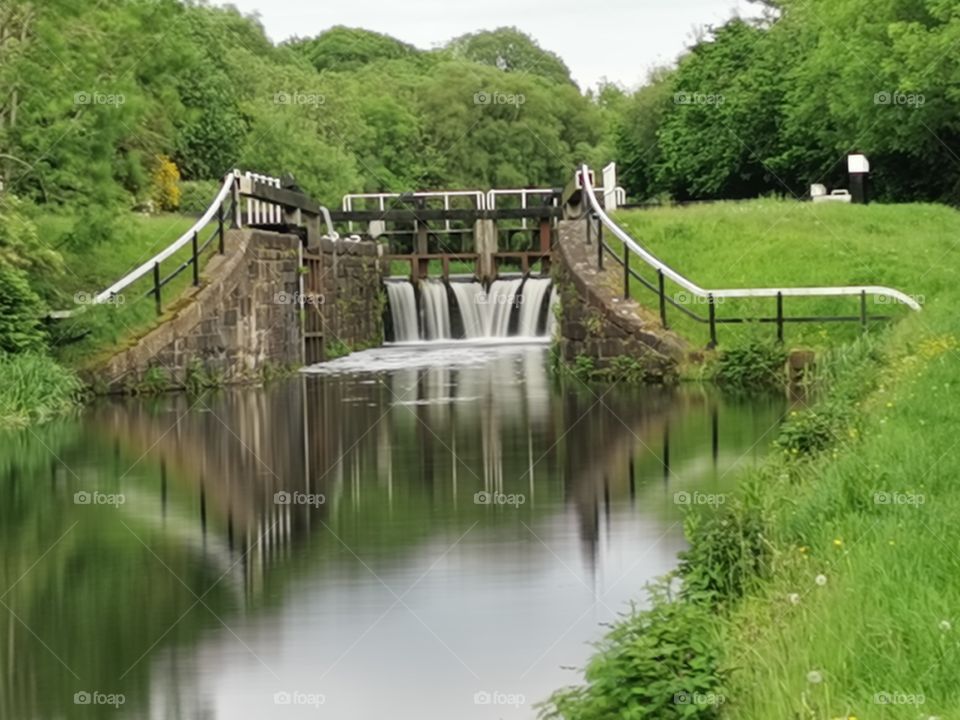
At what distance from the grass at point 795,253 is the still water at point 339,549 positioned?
16.1 feet

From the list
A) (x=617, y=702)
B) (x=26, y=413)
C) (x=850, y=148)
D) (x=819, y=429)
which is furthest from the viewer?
(x=850, y=148)

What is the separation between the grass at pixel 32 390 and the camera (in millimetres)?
21172

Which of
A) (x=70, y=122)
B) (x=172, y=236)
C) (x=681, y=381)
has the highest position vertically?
(x=70, y=122)

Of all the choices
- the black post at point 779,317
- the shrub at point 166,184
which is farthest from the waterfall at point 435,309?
the black post at point 779,317

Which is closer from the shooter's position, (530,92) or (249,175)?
(249,175)

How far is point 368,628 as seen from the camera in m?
8.87

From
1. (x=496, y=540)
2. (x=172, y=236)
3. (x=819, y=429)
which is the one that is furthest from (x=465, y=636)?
(x=172, y=236)

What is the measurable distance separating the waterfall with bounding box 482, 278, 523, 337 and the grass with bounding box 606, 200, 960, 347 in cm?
728

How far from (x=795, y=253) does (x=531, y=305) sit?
11.5 meters

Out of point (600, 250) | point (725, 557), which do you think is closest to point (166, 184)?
point (600, 250)

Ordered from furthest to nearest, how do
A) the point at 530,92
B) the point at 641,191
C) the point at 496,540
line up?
the point at 530,92 → the point at 641,191 → the point at 496,540

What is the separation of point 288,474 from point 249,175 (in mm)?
13267

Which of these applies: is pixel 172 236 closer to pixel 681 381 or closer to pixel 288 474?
pixel 681 381

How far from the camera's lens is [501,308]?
4041 cm
